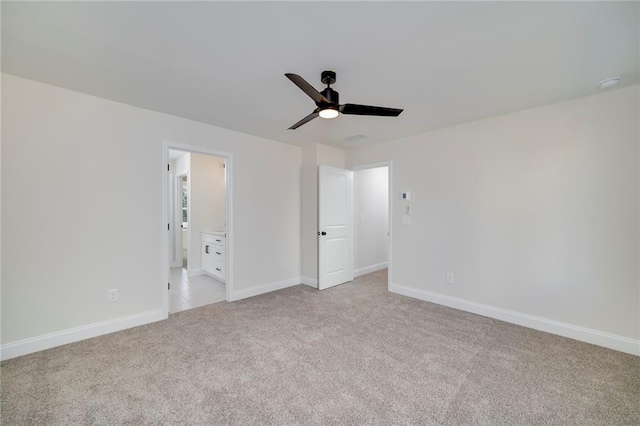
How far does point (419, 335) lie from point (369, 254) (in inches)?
113

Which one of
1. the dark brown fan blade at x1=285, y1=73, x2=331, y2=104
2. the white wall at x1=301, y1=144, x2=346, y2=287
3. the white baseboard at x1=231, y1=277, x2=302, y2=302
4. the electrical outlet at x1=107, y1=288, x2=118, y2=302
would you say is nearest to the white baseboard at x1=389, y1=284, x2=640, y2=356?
the white wall at x1=301, y1=144, x2=346, y2=287

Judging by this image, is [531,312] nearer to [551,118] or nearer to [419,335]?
[419,335]

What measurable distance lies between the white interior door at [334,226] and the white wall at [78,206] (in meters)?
1.90

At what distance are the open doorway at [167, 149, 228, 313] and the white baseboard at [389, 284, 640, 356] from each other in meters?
3.39

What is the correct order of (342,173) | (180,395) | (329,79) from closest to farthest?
(180,395)
(329,79)
(342,173)

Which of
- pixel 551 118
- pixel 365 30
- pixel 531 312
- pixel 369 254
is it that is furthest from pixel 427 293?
pixel 365 30

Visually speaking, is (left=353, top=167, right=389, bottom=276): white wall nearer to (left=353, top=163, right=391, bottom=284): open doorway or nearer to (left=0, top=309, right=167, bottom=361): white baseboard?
(left=353, top=163, right=391, bottom=284): open doorway

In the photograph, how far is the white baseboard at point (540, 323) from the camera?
2.50m

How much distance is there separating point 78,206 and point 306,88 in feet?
8.57

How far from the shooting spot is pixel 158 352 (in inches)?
95.7

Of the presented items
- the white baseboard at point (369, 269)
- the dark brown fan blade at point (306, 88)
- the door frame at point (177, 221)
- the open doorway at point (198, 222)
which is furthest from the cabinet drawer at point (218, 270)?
the dark brown fan blade at point (306, 88)

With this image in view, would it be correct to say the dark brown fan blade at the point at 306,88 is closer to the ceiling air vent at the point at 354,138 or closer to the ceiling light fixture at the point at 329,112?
the ceiling light fixture at the point at 329,112

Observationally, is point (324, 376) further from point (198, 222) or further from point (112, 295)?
point (198, 222)

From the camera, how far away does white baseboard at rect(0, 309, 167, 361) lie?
2330 millimetres
